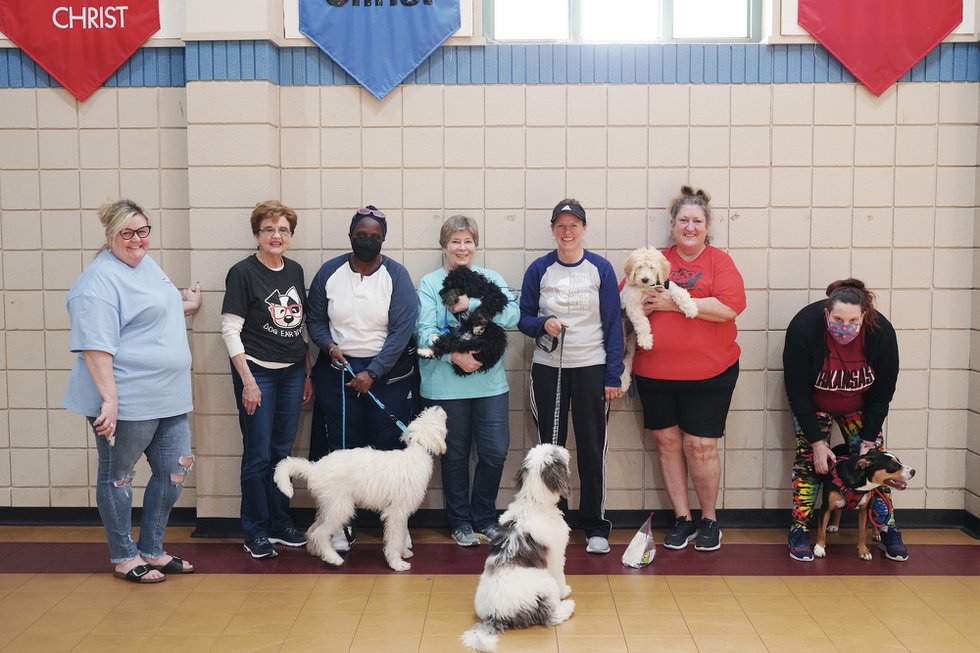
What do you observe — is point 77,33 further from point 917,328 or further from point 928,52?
point 917,328

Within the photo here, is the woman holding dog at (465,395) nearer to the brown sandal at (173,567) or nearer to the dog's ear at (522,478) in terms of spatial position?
the dog's ear at (522,478)

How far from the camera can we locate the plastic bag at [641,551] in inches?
140

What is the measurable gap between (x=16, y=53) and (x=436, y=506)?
3251 millimetres

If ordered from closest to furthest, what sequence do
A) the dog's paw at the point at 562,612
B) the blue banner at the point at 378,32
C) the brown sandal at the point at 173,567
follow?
the dog's paw at the point at 562,612 → the brown sandal at the point at 173,567 → the blue banner at the point at 378,32

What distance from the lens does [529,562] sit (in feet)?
9.40

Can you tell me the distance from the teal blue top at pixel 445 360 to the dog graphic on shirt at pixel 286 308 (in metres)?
0.57

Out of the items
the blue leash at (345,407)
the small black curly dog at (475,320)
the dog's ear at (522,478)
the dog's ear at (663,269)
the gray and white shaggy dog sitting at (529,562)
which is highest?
the dog's ear at (663,269)

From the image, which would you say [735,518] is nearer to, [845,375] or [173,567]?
[845,375]

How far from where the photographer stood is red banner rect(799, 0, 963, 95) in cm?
397

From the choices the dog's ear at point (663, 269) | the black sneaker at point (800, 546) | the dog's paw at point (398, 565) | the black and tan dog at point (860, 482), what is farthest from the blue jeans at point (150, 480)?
the black and tan dog at point (860, 482)

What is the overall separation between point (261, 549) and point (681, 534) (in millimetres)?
2015

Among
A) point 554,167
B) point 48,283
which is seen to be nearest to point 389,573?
point 554,167

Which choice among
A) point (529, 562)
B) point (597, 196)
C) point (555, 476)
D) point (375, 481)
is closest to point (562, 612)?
point (529, 562)

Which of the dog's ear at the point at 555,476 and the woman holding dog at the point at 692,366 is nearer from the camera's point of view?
the dog's ear at the point at 555,476
